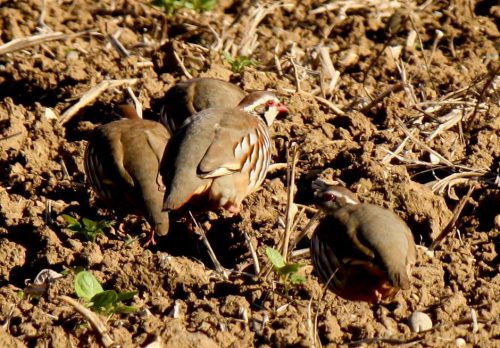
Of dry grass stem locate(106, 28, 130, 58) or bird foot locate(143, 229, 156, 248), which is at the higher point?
dry grass stem locate(106, 28, 130, 58)

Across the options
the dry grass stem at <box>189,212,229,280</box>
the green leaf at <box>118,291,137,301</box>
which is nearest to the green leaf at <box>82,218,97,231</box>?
the dry grass stem at <box>189,212,229,280</box>

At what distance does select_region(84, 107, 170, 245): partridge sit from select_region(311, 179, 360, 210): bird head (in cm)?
80

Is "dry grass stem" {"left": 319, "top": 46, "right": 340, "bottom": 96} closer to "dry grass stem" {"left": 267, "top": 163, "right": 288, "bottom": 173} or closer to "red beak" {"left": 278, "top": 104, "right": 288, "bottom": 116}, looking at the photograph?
"red beak" {"left": 278, "top": 104, "right": 288, "bottom": 116}

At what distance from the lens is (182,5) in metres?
7.92

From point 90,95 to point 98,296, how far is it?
2383mm

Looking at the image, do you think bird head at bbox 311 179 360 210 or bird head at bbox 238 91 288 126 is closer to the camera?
bird head at bbox 311 179 360 210

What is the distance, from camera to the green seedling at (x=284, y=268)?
487 cm

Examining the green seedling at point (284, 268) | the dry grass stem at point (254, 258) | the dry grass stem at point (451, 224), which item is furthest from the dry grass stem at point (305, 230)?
the dry grass stem at point (451, 224)

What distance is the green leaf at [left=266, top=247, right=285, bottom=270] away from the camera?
4906mm

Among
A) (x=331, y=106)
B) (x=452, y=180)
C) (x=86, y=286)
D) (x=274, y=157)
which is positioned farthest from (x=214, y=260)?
(x=331, y=106)

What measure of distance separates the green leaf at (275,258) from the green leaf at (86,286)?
0.78 m

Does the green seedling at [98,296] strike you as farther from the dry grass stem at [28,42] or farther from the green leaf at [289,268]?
the dry grass stem at [28,42]

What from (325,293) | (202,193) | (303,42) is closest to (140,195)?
(202,193)

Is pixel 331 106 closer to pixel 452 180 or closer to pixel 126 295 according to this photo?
pixel 452 180
